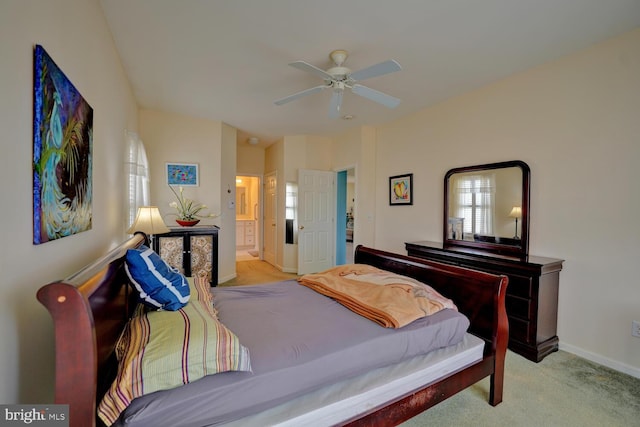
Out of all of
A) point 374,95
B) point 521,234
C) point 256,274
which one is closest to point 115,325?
point 374,95

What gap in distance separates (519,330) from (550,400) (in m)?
0.67

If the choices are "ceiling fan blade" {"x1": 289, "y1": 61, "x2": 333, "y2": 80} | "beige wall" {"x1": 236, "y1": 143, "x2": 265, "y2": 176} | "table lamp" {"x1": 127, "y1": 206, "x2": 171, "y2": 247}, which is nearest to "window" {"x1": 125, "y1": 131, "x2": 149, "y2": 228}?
"table lamp" {"x1": 127, "y1": 206, "x2": 171, "y2": 247}

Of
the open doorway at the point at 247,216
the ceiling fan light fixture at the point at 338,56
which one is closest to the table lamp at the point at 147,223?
the ceiling fan light fixture at the point at 338,56

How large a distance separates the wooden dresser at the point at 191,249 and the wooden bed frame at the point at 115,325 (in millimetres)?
1484

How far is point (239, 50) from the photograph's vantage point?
2465 millimetres

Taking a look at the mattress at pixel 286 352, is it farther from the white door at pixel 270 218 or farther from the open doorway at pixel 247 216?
the open doorway at pixel 247 216

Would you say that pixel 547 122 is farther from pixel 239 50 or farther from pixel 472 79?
pixel 239 50

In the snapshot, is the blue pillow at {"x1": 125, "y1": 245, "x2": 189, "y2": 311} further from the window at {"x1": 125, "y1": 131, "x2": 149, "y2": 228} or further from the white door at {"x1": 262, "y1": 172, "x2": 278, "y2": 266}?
the white door at {"x1": 262, "y1": 172, "x2": 278, "y2": 266}

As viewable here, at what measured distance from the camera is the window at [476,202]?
10.0 ft

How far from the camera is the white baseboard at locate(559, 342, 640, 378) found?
2150mm

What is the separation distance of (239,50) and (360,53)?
1.06 m

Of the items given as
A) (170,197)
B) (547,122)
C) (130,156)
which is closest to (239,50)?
(130,156)

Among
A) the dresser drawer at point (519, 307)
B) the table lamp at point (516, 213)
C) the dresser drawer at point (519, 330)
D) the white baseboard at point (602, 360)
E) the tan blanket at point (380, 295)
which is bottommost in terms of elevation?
the white baseboard at point (602, 360)

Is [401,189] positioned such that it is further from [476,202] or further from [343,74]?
[343,74]
